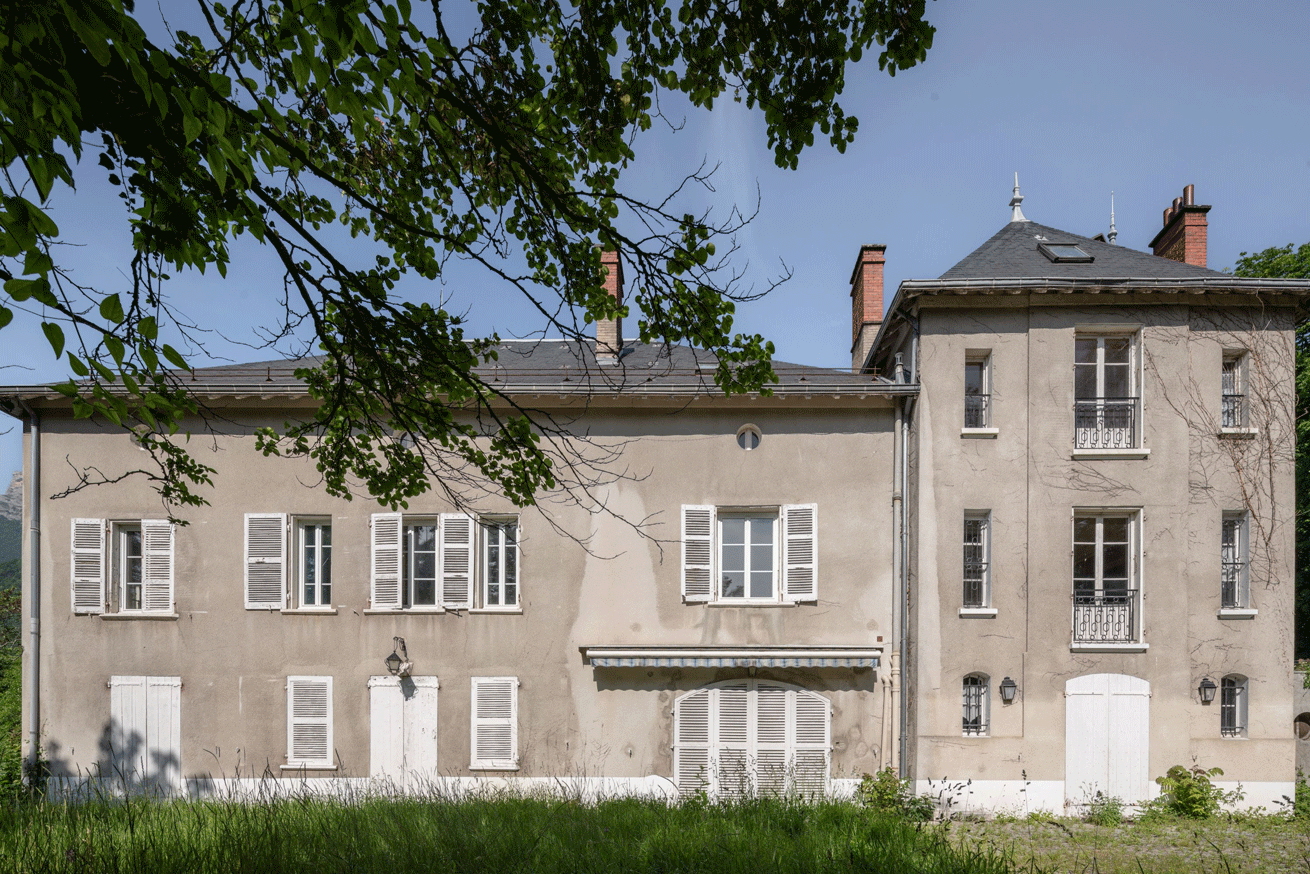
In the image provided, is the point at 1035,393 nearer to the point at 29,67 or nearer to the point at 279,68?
the point at 279,68

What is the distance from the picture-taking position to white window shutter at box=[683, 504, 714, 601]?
11.5 m

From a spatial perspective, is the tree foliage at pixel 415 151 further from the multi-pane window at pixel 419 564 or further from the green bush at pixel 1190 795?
the green bush at pixel 1190 795

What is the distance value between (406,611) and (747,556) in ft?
19.0

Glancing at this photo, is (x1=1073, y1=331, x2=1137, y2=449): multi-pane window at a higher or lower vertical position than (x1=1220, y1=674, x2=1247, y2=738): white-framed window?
higher

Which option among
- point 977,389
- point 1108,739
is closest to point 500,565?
point 977,389

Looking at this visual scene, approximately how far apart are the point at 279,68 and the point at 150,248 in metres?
1.51

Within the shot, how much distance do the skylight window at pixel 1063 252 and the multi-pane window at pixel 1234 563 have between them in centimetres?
490

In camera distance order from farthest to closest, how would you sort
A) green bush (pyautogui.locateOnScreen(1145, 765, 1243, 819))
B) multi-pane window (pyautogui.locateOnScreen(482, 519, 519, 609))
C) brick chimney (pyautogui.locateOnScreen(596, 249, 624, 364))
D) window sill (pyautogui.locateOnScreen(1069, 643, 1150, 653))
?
brick chimney (pyautogui.locateOnScreen(596, 249, 624, 364))
multi-pane window (pyautogui.locateOnScreen(482, 519, 519, 609))
window sill (pyautogui.locateOnScreen(1069, 643, 1150, 653))
green bush (pyautogui.locateOnScreen(1145, 765, 1243, 819))

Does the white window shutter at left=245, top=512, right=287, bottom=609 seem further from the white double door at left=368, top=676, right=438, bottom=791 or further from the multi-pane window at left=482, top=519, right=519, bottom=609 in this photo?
the multi-pane window at left=482, top=519, right=519, bottom=609

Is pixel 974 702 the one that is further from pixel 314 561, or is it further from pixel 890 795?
pixel 314 561

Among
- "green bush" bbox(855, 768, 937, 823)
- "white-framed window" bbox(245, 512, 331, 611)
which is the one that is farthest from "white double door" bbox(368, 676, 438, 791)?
"green bush" bbox(855, 768, 937, 823)

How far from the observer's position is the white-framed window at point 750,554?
11461 millimetres

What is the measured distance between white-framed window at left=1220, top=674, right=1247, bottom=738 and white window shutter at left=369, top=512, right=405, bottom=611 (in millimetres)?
13599

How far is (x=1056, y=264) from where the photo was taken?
A: 471 inches
